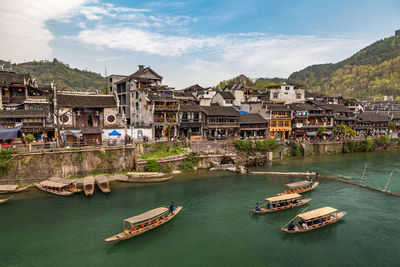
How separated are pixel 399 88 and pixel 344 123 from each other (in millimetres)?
120228

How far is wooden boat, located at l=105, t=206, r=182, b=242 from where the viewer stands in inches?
966

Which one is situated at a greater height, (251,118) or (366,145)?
(251,118)

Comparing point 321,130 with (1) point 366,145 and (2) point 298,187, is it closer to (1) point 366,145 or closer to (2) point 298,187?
(1) point 366,145

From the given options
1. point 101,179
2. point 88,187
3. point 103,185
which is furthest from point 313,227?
point 88,187

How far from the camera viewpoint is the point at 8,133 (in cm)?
4247

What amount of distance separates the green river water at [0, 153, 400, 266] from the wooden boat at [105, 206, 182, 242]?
0.68 m

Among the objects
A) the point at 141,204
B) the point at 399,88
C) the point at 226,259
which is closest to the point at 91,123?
the point at 141,204

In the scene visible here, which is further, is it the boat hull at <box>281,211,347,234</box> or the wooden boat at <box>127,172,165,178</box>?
the wooden boat at <box>127,172,165,178</box>

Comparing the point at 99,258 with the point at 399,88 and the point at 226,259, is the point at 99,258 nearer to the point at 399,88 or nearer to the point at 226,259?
the point at 226,259

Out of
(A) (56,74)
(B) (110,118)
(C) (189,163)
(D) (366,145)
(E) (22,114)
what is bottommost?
(C) (189,163)

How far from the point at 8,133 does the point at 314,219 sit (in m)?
49.2

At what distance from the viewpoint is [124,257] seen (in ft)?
74.2

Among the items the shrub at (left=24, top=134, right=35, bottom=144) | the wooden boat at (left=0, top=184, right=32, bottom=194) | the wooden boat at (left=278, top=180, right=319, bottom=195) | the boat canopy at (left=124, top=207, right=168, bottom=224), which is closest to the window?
the shrub at (left=24, top=134, right=35, bottom=144)

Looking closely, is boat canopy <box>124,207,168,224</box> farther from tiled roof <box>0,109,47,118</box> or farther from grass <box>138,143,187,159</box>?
tiled roof <box>0,109,47,118</box>
